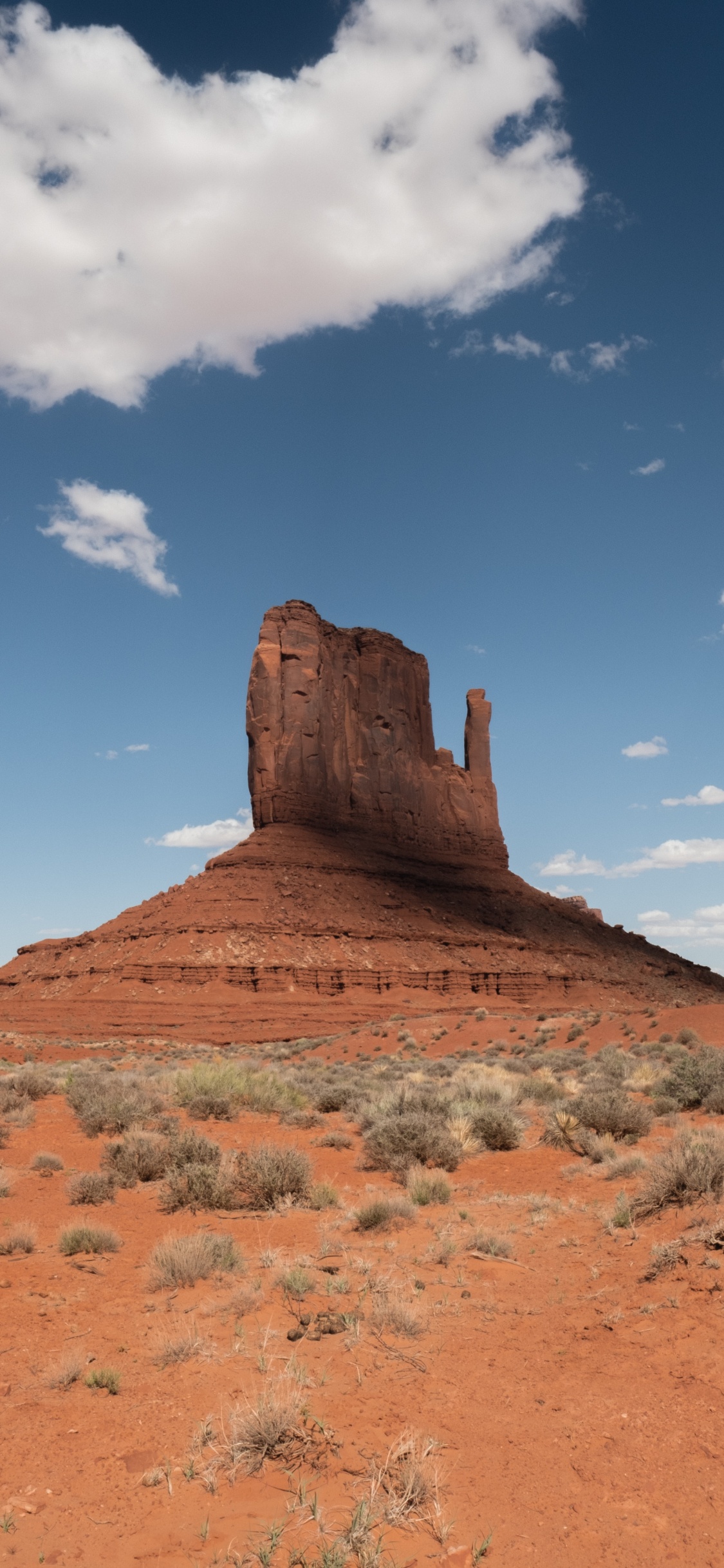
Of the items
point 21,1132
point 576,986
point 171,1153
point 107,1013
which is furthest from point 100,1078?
point 576,986

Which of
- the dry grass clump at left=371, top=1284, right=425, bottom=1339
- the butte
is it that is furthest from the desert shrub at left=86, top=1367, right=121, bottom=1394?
the butte

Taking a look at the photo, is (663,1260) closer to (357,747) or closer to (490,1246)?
(490,1246)

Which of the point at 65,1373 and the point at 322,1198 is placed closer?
the point at 65,1373

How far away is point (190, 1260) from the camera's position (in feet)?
21.3

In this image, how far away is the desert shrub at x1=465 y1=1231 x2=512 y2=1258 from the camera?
275 inches

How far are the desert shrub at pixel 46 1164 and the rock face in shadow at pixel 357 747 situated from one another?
5247 cm

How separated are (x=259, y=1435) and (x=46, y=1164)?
7246mm

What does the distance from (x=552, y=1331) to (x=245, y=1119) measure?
9.24 m

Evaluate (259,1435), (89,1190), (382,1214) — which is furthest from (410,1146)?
(259,1435)

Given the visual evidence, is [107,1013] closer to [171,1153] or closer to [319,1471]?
[171,1153]

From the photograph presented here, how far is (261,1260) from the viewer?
6.82 metres

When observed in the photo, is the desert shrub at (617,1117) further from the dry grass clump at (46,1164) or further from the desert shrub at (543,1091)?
the dry grass clump at (46,1164)

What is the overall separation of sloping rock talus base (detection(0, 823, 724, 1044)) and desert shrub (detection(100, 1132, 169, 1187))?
90.6 ft

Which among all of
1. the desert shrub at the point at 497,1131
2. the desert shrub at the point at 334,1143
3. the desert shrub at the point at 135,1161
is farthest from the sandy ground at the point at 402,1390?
the desert shrub at the point at 334,1143
